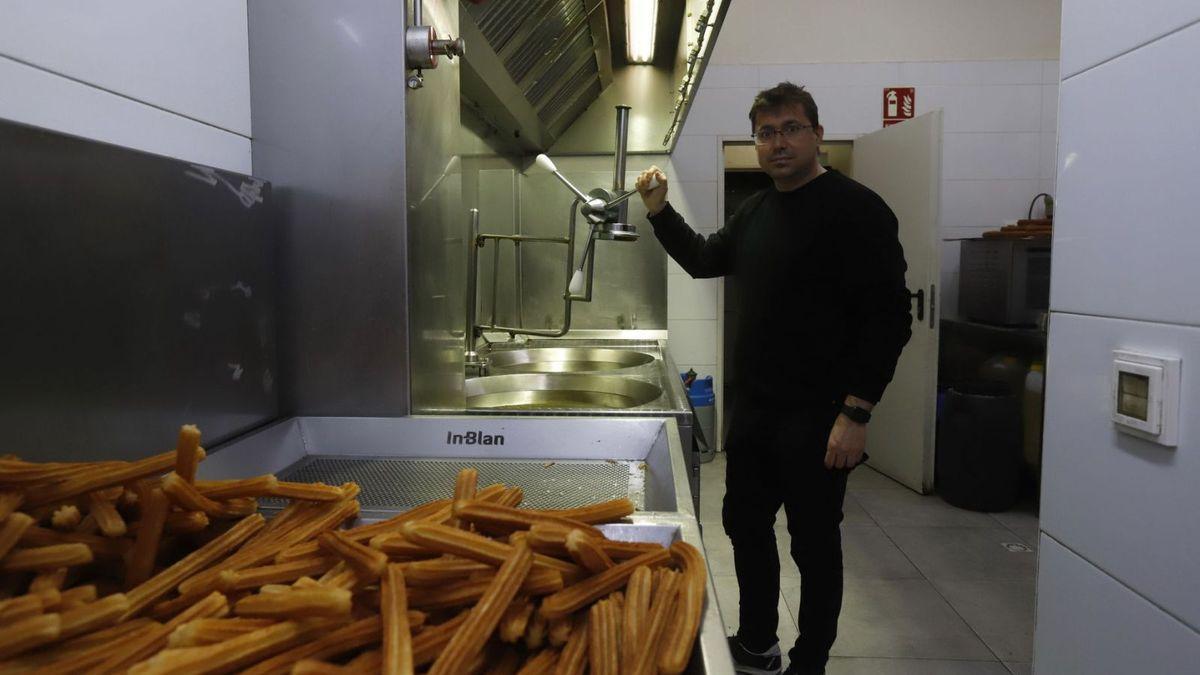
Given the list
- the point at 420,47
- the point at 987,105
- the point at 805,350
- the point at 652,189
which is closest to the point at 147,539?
the point at 420,47

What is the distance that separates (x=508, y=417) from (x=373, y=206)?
444 mm

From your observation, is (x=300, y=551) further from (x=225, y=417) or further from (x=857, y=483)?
(x=857, y=483)

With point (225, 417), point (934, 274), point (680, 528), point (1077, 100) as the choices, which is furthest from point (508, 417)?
point (934, 274)

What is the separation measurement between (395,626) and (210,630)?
0.12m

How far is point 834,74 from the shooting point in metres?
4.06

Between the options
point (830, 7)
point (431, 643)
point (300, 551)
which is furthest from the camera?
point (830, 7)

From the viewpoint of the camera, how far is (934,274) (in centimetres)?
337

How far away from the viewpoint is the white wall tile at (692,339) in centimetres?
416

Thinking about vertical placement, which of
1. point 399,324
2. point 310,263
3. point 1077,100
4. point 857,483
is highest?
point 1077,100

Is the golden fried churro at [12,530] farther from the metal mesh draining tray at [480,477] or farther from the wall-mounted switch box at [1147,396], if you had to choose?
the wall-mounted switch box at [1147,396]

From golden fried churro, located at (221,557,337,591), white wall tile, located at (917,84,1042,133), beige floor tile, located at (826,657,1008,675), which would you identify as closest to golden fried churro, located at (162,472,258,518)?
golden fried churro, located at (221,557,337,591)

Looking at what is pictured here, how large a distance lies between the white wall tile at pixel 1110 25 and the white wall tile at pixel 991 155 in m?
3.21

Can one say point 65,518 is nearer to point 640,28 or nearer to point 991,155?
point 640,28

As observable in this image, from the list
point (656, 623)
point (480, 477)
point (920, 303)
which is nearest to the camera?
point (656, 623)
